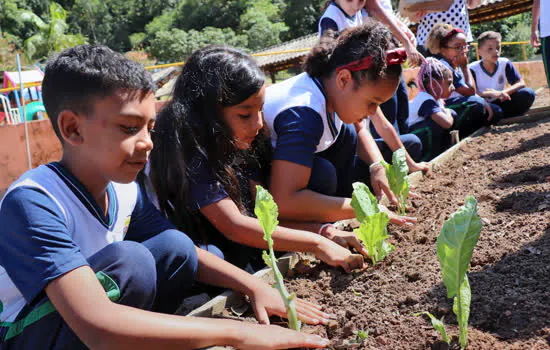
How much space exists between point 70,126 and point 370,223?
1150mm

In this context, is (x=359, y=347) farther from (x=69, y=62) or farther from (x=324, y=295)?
(x=69, y=62)

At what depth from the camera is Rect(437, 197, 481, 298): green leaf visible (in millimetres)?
1321

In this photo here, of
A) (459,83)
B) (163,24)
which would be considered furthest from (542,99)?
(163,24)

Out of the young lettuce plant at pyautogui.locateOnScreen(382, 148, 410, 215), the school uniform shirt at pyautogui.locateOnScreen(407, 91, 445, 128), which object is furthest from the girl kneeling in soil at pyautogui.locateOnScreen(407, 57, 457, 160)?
the young lettuce plant at pyautogui.locateOnScreen(382, 148, 410, 215)

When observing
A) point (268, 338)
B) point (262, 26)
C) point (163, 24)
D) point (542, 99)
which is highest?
point (163, 24)

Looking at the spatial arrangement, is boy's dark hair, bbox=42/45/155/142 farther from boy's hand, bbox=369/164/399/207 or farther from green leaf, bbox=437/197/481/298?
boy's hand, bbox=369/164/399/207

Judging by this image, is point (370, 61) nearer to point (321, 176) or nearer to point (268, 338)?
point (321, 176)

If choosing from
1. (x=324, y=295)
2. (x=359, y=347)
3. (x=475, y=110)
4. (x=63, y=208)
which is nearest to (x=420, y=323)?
(x=359, y=347)

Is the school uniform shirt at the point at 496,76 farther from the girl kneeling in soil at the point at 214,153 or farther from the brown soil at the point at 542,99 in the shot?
the girl kneeling in soil at the point at 214,153

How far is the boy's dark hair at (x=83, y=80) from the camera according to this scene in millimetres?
1457

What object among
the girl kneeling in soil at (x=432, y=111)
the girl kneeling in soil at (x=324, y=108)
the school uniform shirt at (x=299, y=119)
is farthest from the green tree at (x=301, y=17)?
the school uniform shirt at (x=299, y=119)

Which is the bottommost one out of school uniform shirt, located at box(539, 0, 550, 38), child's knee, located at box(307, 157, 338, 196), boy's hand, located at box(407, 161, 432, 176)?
boy's hand, located at box(407, 161, 432, 176)

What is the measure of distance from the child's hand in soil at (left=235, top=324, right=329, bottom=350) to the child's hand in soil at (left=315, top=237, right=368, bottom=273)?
1.95ft

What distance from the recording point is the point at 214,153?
2.10 m
